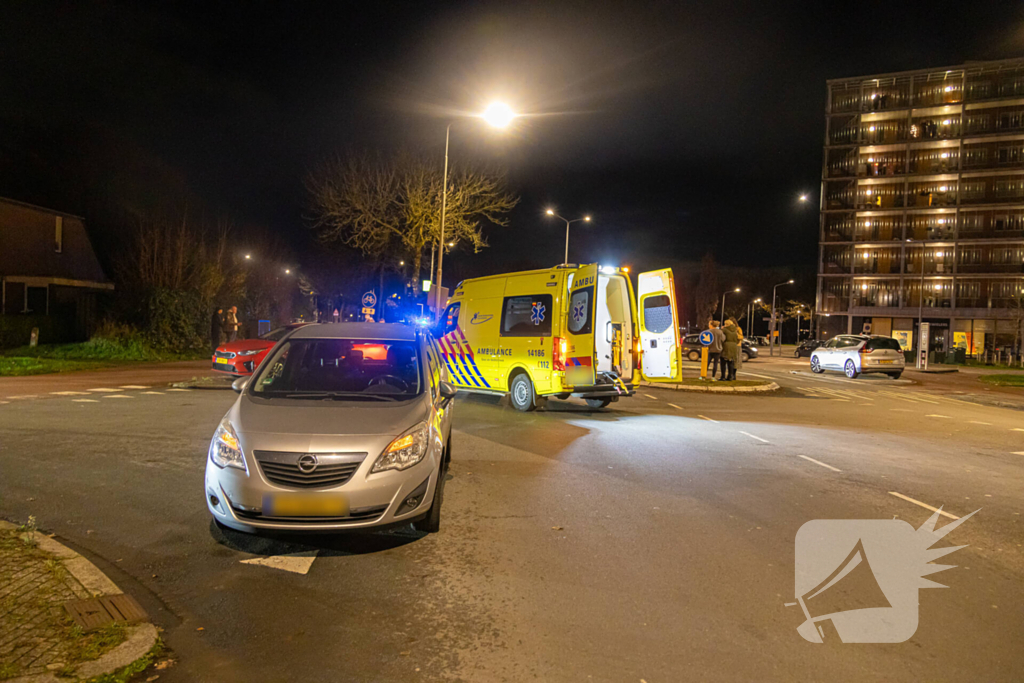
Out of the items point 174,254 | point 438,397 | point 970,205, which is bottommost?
point 438,397

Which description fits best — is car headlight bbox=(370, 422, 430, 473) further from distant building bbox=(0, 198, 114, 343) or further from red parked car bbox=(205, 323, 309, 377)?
distant building bbox=(0, 198, 114, 343)

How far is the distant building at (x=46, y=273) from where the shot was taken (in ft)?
92.8

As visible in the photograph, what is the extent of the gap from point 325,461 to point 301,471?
0.17 meters

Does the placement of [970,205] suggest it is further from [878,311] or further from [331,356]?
[331,356]

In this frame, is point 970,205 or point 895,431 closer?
point 895,431

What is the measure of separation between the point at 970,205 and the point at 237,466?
6535 centimetres

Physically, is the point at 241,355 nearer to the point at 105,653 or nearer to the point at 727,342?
the point at 727,342

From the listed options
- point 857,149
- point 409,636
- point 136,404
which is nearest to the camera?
point 409,636

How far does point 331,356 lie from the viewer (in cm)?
637

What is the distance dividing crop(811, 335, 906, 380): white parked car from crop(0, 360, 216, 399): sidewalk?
24.4 meters

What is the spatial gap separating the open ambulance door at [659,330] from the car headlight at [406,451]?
851 centimetres

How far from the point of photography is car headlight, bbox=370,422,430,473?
4.62m

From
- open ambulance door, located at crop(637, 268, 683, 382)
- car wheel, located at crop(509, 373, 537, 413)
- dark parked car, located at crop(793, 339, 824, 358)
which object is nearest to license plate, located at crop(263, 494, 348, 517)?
car wheel, located at crop(509, 373, 537, 413)

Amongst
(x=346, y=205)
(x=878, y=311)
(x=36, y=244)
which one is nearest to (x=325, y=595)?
(x=346, y=205)
